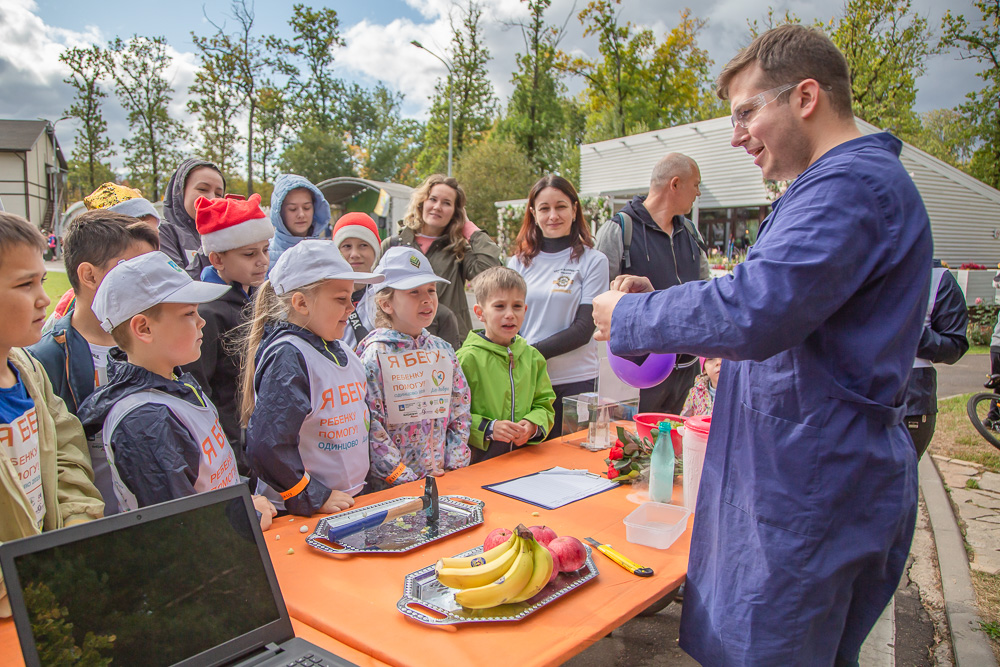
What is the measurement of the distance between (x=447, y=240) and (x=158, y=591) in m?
3.28

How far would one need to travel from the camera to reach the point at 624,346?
1477mm

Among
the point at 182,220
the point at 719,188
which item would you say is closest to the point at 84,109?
the point at 719,188

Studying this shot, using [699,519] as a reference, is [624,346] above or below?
above

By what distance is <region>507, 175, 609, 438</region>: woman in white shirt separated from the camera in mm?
3723

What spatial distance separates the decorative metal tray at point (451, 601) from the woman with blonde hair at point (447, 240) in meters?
2.64

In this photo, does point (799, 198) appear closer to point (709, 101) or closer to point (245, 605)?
point (245, 605)

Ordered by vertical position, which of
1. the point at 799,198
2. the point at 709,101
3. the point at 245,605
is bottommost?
the point at 245,605

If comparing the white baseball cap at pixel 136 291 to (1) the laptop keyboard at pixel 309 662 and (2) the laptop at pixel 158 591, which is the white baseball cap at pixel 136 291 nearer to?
(2) the laptop at pixel 158 591

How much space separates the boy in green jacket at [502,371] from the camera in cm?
306

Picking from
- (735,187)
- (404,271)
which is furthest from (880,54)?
(404,271)

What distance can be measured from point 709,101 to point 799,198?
42643 millimetres

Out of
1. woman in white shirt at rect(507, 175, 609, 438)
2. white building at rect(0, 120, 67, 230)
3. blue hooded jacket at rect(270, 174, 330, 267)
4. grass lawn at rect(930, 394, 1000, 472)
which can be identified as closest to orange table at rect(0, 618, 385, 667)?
woman in white shirt at rect(507, 175, 609, 438)

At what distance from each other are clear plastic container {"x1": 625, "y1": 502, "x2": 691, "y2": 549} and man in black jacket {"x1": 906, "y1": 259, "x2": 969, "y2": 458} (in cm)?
253

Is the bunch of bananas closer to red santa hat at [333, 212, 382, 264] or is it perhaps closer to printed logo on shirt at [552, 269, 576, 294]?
printed logo on shirt at [552, 269, 576, 294]
